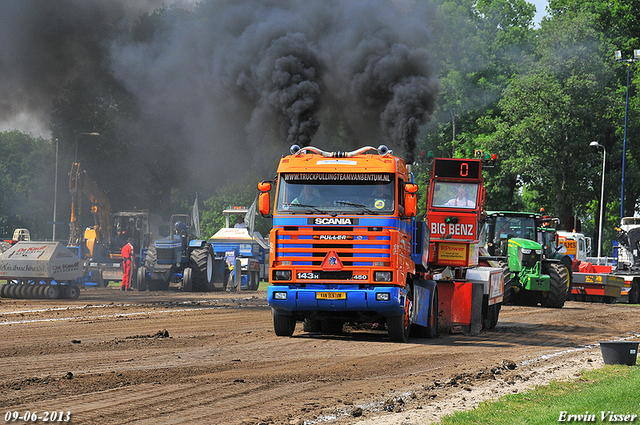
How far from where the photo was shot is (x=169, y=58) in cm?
2708

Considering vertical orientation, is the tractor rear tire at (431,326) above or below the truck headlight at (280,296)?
below

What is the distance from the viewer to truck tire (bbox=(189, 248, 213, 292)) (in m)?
31.4

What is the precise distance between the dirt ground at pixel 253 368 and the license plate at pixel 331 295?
78 cm

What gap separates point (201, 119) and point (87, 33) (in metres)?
4.69

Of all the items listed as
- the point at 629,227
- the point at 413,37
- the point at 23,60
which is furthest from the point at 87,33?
the point at 629,227

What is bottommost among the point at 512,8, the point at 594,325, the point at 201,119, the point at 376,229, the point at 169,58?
the point at 594,325

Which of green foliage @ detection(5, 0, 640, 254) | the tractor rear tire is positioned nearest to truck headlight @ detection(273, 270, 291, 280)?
the tractor rear tire

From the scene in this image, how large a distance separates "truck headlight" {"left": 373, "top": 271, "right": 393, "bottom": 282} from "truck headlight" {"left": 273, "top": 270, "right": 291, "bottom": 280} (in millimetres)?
1437

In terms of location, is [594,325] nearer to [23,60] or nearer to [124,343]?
[124,343]

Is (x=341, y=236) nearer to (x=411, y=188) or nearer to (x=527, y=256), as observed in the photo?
(x=411, y=188)

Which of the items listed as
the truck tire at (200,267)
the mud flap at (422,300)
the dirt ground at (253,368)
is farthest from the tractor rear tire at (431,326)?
the truck tire at (200,267)

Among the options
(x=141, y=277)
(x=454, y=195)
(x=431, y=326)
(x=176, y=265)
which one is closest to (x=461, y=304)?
(x=431, y=326)

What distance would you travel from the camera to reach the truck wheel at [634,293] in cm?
3328

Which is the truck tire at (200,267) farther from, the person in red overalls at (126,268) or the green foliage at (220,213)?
the green foliage at (220,213)
